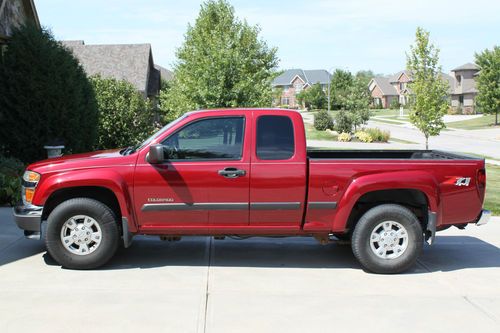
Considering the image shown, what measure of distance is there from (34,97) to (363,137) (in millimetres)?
28593

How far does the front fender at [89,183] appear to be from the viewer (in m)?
6.34

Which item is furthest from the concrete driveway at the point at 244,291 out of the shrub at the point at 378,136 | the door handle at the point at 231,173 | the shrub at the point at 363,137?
the shrub at the point at 378,136

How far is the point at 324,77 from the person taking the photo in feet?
407

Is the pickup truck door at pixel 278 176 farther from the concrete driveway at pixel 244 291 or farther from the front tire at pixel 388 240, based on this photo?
the front tire at pixel 388 240

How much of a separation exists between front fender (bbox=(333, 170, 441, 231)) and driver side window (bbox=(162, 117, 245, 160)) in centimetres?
130

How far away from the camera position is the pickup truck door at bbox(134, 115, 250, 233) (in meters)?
6.41

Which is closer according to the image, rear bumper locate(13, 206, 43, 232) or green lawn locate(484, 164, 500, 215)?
rear bumper locate(13, 206, 43, 232)

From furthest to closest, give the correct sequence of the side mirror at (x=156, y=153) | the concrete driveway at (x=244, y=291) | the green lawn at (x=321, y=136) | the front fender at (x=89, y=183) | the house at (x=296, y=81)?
1. the house at (x=296, y=81)
2. the green lawn at (x=321, y=136)
3. the front fender at (x=89, y=183)
4. the side mirror at (x=156, y=153)
5. the concrete driveway at (x=244, y=291)

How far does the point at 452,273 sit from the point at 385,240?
0.90m

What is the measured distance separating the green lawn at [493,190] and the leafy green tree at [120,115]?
502 inches

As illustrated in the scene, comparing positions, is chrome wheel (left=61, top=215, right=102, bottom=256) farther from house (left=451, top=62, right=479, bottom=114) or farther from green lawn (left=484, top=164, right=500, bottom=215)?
house (left=451, top=62, right=479, bottom=114)

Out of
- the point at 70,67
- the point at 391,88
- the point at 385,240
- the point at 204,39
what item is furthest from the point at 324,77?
the point at 385,240

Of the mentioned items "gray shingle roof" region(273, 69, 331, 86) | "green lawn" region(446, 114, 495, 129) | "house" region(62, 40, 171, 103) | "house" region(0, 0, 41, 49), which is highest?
"gray shingle roof" region(273, 69, 331, 86)

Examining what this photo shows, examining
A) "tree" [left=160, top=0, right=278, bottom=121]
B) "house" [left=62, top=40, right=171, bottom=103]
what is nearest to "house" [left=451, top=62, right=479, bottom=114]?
"house" [left=62, top=40, right=171, bottom=103]
